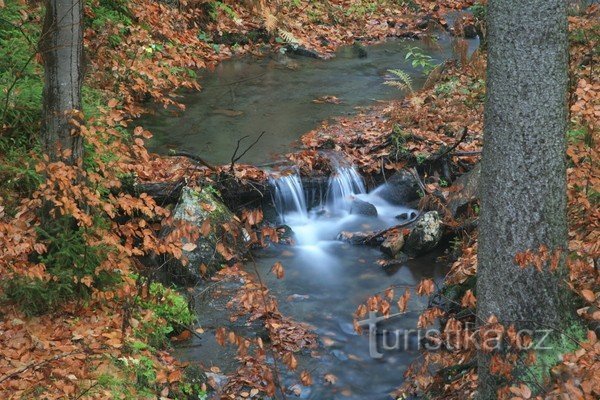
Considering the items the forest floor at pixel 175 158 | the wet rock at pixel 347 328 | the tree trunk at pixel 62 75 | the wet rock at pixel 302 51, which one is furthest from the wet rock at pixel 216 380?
the wet rock at pixel 302 51

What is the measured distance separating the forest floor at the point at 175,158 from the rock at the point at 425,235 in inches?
8.3

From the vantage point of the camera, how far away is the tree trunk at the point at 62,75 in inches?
263

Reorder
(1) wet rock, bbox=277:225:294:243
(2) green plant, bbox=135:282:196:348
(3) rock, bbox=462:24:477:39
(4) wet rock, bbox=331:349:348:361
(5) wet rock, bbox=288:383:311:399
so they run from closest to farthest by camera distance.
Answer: (5) wet rock, bbox=288:383:311:399 → (2) green plant, bbox=135:282:196:348 → (4) wet rock, bbox=331:349:348:361 → (1) wet rock, bbox=277:225:294:243 → (3) rock, bbox=462:24:477:39

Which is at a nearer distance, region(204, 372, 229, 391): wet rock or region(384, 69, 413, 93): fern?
region(204, 372, 229, 391): wet rock

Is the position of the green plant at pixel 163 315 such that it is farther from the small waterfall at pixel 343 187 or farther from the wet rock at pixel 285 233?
the small waterfall at pixel 343 187

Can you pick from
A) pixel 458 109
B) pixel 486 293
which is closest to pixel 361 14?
pixel 458 109

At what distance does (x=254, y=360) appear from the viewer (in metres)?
7.38

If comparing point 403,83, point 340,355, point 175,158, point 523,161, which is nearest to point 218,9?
point 403,83

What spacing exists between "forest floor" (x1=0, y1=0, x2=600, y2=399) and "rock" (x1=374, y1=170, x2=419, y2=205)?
195 millimetres

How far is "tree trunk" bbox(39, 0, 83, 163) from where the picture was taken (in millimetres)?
6668

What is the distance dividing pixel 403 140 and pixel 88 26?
20.3 feet

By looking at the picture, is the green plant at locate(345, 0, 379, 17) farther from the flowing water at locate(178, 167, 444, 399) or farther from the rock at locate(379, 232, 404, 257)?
the rock at locate(379, 232, 404, 257)

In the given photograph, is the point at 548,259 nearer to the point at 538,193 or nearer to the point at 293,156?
the point at 538,193

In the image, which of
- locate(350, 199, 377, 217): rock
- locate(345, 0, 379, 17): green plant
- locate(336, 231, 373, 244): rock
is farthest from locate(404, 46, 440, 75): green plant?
locate(336, 231, 373, 244): rock
